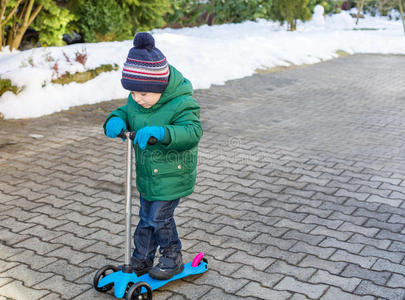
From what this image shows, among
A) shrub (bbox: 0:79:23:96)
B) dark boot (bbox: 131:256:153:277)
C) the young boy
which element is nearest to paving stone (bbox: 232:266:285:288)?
the young boy

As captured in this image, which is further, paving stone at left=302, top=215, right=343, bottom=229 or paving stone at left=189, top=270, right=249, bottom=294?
paving stone at left=302, top=215, right=343, bottom=229

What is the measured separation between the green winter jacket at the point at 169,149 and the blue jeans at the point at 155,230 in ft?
0.30

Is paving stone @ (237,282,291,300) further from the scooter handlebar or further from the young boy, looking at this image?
the scooter handlebar

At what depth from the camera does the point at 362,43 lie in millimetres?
18531

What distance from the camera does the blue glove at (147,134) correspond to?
10.3 feet

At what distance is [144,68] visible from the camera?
332 centimetres

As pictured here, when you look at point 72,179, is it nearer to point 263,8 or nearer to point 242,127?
point 242,127

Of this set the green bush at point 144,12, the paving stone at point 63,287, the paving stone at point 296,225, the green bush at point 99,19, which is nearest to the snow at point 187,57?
the green bush at point 144,12

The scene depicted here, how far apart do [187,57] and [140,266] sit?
8.72 m

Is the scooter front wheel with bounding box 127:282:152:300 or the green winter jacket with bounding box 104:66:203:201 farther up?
the green winter jacket with bounding box 104:66:203:201

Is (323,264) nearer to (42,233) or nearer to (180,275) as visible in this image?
(180,275)

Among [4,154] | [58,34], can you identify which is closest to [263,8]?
[58,34]

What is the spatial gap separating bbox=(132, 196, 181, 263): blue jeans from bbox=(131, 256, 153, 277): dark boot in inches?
0.7

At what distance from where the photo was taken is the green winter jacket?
3.43 m
